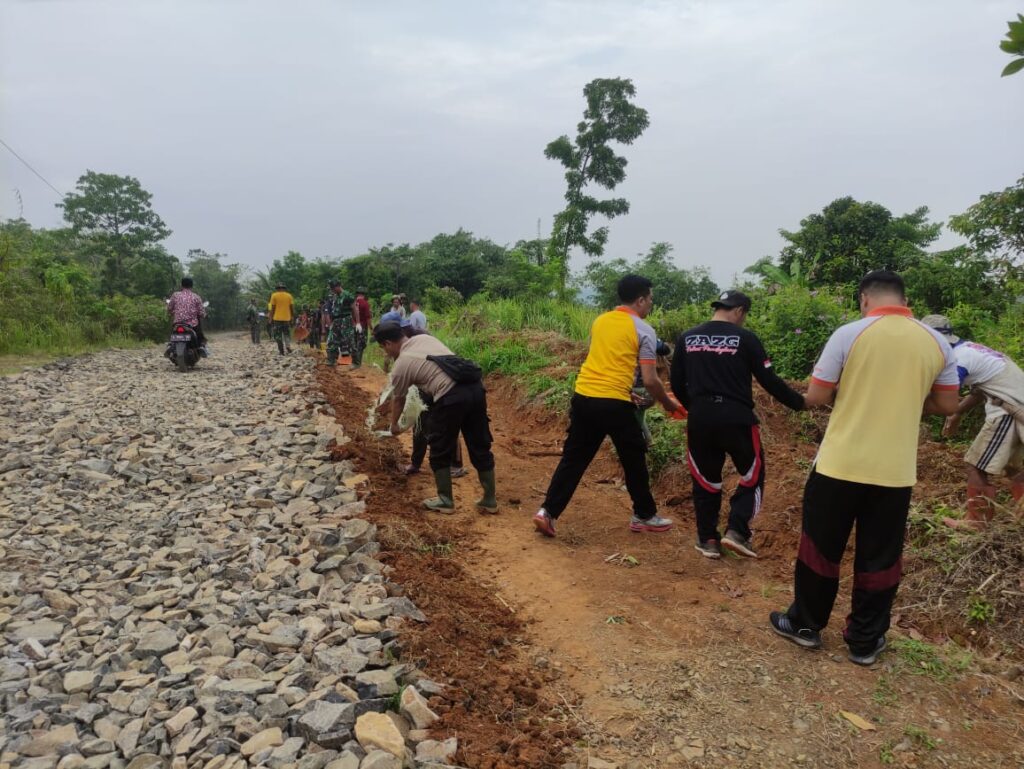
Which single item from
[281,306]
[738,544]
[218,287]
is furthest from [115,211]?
[738,544]

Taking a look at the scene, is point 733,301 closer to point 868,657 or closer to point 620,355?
point 620,355

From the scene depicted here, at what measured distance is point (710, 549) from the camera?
4.25 m

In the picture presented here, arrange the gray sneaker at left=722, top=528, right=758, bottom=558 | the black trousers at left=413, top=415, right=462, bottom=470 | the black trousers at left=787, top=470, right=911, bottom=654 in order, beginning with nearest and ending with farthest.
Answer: the black trousers at left=787, top=470, right=911, bottom=654
the gray sneaker at left=722, top=528, right=758, bottom=558
the black trousers at left=413, top=415, right=462, bottom=470

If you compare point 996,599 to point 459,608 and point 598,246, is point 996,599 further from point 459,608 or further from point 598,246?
point 598,246

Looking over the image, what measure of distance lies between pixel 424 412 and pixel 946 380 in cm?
371

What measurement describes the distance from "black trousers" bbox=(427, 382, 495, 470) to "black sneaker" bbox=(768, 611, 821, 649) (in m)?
2.41

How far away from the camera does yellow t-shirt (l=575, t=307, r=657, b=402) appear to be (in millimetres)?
4309

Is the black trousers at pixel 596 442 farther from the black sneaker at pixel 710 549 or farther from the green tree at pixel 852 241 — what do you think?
the green tree at pixel 852 241

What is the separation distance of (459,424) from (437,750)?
2.79m

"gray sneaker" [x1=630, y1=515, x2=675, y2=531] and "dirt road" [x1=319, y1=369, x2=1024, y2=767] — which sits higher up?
"gray sneaker" [x1=630, y1=515, x2=675, y2=531]

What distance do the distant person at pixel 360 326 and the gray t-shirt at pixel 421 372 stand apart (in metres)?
8.02

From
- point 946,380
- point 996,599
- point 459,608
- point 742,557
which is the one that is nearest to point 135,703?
point 459,608

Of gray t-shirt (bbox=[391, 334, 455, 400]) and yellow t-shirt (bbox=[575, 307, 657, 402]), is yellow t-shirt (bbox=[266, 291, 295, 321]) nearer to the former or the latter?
gray t-shirt (bbox=[391, 334, 455, 400])

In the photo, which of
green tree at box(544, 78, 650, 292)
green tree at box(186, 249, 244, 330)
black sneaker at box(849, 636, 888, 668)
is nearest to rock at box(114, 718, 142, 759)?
black sneaker at box(849, 636, 888, 668)
